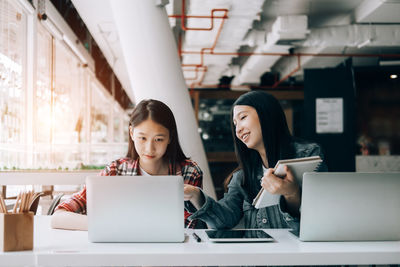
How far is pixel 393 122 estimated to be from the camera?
8492 millimetres

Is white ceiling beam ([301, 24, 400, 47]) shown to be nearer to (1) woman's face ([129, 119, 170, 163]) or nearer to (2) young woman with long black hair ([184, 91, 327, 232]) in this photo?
(2) young woman with long black hair ([184, 91, 327, 232])

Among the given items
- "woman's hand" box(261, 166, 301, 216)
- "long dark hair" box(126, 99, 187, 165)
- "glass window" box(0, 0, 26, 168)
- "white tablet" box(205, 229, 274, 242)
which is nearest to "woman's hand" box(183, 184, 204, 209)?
"white tablet" box(205, 229, 274, 242)

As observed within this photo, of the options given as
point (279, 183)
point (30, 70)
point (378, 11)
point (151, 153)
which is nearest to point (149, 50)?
point (151, 153)

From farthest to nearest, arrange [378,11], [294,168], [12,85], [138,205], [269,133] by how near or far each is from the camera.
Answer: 1. [378,11]
2. [12,85]
3. [269,133]
4. [294,168]
5. [138,205]

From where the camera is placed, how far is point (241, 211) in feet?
6.54

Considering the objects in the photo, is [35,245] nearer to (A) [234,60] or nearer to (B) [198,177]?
(B) [198,177]

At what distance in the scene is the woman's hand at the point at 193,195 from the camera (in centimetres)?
169

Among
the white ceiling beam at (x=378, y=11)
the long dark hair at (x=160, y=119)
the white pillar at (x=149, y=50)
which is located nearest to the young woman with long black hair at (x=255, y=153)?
the long dark hair at (x=160, y=119)

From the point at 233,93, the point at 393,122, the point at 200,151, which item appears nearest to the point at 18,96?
the point at 200,151

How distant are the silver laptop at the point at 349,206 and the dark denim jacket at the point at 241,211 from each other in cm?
28

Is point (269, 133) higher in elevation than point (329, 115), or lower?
lower

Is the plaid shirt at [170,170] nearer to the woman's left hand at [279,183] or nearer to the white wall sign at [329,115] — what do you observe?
the woman's left hand at [279,183]

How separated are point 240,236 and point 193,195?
0.94 feet

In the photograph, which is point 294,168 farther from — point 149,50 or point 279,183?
point 149,50
